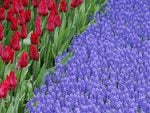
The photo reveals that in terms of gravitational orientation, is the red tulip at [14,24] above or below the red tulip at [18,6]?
below

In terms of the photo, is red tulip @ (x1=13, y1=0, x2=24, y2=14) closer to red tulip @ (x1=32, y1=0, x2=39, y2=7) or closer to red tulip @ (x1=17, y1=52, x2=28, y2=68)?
red tulip @ (x1=32, y1=0, x2=39, y2=7)

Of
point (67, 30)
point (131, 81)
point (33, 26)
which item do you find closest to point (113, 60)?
point (131, 81)

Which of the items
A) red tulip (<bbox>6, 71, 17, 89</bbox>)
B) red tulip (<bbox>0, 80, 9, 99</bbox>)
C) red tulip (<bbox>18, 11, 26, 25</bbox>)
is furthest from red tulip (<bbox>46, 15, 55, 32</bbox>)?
red tulip (<bbox>0, 80, 9, 99</bbox>)

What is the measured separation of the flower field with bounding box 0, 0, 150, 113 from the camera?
160 inches

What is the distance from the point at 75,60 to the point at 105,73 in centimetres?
34

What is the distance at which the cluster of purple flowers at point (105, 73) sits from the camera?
13.2 feet

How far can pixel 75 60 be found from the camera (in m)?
4.74

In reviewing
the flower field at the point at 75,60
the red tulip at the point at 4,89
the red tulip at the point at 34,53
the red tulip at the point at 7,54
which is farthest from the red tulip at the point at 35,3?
the red tulip at the point at 4,89

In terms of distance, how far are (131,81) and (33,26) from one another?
1.45 m

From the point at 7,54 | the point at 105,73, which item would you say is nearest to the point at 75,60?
the point at 105,73

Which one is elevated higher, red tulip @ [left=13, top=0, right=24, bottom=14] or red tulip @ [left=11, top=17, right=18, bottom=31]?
red tulip @ [left=13, top=0, right=24, bottom=14]

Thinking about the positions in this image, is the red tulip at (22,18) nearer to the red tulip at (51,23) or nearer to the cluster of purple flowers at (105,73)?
the red tulip at (51,23)

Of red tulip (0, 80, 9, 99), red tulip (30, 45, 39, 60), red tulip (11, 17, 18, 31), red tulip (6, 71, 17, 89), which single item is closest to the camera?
red tulip (0, 80, 9, 99)

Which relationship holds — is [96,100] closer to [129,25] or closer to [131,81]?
[131,81]
